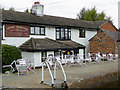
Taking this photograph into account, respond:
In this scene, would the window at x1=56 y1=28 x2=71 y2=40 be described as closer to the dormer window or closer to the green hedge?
the dormer window

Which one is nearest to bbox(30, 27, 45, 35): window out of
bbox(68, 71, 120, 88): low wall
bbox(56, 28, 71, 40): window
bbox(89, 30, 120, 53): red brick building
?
bbox(56, 28, 71, 40): window

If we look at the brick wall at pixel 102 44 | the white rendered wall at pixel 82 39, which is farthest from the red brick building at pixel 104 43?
the white rendered wall at pixel 82 39

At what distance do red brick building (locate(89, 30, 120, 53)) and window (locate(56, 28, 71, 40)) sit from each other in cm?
366

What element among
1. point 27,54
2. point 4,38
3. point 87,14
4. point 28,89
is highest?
point 87,14

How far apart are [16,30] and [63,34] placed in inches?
233

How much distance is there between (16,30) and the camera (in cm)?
1520

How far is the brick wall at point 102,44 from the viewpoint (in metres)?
20.2

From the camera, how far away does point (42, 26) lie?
17000mm

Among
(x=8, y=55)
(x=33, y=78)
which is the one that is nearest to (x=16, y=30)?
(x=8, y=55)

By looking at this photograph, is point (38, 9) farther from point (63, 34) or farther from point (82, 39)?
point (82, 39)

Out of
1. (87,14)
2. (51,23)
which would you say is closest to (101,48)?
(51,23)

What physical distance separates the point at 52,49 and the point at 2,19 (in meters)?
4.98

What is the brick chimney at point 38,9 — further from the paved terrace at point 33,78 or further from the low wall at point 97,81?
the low wall at point 97,81

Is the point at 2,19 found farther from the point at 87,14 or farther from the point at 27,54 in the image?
the point at 87,14
